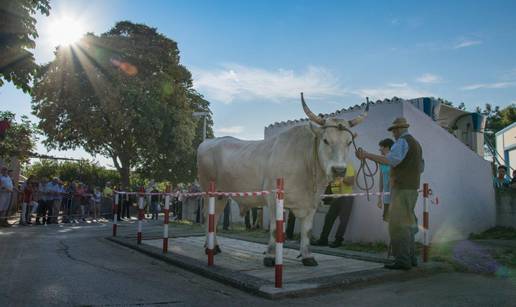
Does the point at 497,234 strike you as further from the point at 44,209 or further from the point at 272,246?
the point at 44,209

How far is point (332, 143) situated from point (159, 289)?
3.07 metres

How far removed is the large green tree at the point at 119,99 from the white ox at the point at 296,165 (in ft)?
60.1

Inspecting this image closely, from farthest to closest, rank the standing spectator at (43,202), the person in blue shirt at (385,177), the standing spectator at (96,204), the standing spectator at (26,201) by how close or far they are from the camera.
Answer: the standing spectator at (96,204), the standing spectator at (43,202), the standing spectator at (26,201), the person in blue shirt at (385,177)

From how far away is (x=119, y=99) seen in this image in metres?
24.9

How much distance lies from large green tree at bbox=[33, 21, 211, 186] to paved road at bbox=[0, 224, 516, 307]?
1883 centimetres

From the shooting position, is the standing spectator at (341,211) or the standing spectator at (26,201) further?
the standing spectator at (26,201)

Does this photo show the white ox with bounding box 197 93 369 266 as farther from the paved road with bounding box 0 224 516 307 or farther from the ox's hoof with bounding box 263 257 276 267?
the paved road with bounding box 0 224 516 307

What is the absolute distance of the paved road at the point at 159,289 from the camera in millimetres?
4562

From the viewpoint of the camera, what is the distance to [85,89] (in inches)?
969

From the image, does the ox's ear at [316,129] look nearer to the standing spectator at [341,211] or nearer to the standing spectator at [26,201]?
the standing spectator at [341,211]

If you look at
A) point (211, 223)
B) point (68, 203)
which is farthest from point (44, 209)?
point (211, 223)

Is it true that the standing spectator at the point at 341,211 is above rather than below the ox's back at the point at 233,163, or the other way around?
below

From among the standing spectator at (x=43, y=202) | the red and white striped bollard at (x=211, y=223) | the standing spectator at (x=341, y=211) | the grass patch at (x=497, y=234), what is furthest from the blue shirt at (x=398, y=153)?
the standing spectator at (x=43, y=202)

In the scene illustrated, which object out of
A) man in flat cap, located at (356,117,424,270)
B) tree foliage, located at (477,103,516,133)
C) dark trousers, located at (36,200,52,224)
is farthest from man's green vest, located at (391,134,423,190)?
tree foliage, located at (477,103,516,133)
